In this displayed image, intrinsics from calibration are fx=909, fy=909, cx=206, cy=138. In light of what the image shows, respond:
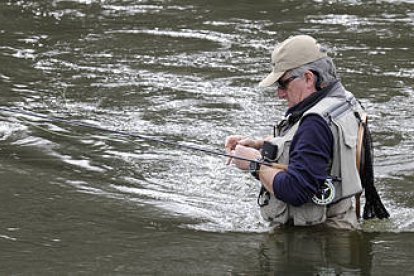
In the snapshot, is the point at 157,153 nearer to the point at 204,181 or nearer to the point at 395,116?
the point at 204,181

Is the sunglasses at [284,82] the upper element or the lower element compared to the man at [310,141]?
upper

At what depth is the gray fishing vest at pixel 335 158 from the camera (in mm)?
5199

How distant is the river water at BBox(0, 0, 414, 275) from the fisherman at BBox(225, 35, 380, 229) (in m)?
0.46

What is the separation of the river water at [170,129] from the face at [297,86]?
91 centimetres

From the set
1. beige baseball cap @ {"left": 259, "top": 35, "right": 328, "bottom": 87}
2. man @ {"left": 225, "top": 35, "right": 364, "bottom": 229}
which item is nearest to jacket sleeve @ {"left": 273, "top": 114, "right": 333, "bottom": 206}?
man @ {"left": 225, "top": 35, "right": 364, "bottom": 229}

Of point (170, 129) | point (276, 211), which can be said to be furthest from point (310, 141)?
point (170, 129)

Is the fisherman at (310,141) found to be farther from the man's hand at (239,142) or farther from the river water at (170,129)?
the river water at (170,129)

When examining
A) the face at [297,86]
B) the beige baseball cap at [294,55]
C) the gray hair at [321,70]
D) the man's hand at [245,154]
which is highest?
the beige baseball cap at [294,55]

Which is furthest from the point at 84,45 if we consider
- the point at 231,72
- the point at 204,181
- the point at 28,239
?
the point at 28,239

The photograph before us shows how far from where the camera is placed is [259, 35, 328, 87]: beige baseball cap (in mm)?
5207

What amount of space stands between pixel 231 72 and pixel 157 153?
3.07m

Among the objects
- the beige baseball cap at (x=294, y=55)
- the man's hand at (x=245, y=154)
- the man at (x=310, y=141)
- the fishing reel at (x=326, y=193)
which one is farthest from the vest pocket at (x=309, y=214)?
the beige baseball cap at (x=294, y=55)

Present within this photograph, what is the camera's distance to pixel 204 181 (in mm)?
7918

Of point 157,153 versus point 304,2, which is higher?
point 304,2
